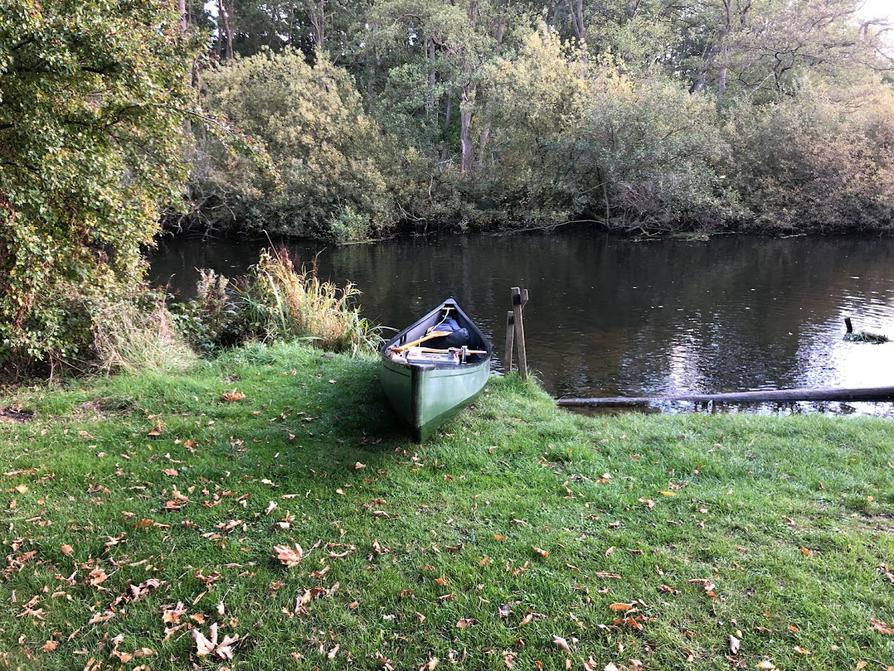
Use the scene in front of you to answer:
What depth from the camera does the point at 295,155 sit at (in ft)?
86.3

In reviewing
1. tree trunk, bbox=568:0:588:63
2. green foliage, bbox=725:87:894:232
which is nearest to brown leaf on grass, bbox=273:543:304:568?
green foliage, bbox=725:87:894:232

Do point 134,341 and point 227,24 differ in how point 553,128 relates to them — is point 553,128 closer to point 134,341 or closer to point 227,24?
point 227,24

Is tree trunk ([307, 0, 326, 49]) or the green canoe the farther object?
tree trunk ([307, 0, 326, 49])

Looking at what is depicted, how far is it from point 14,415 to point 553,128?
25.7 meters

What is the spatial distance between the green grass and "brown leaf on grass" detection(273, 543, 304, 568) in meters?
0.06

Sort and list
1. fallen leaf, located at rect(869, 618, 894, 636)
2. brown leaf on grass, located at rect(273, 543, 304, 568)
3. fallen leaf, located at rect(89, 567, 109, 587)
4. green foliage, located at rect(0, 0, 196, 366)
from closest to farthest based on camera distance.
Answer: fallen leaf, located at rect(869, 618, 894, 636)
fallen leaf, located at rect(89, 567, 109, 587)
brown leaf on grass, located at rect(273, 543, 304, 568)
green foliage, located at rect(0, 0, 196, 366)

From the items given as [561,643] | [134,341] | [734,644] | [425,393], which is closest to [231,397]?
[134,341]

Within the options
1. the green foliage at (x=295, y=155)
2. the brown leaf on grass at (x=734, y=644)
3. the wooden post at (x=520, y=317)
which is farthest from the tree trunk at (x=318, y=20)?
the brown leaf on grass at (x=734, y=644)

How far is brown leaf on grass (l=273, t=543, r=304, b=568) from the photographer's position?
3.51 metres

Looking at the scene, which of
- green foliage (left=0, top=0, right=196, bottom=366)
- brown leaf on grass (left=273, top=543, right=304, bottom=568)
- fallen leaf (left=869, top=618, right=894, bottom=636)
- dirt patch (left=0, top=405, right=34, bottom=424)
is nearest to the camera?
fallen leaf (left=869, top=618, right=894, bottom=636)

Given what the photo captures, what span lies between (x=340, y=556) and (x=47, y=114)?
16.0ft

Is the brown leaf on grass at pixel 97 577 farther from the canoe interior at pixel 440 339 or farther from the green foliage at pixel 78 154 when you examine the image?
the canoe interior at pixel 440 339

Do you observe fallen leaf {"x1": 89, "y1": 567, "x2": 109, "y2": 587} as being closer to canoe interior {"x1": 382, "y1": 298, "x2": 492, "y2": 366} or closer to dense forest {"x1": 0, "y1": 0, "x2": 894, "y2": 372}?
canoe interior {"x1": 382, "y1": 298, "x2": 492, "y2": 366}

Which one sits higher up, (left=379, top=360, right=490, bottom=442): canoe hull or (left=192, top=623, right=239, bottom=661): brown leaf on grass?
(left=379, top=360, right=490, bottom=442): canoe hull
